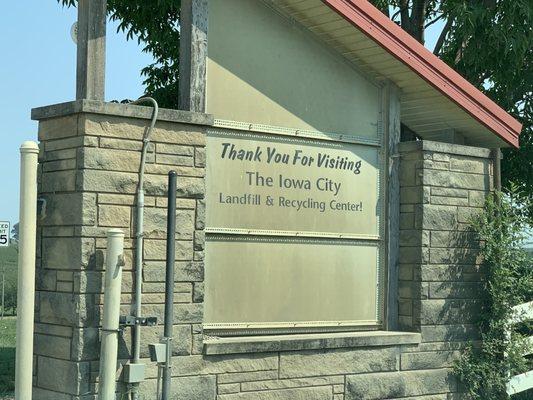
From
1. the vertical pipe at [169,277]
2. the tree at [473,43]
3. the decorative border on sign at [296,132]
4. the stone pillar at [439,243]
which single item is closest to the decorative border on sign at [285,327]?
the stone pillar at [439,243]

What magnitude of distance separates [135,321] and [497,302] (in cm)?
426

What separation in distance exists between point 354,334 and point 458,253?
1.55 m

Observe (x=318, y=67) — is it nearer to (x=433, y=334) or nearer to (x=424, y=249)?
(x=424, y=249)

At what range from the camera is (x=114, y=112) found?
6.99 m

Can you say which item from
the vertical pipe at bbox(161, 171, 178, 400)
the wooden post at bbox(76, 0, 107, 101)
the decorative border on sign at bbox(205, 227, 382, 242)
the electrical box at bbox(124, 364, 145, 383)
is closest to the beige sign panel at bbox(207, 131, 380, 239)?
the decorative border on sign at bbox(205, 227, 382, 242)

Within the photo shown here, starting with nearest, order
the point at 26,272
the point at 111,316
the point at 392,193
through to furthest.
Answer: the point at 26,272 < the point at 111,316 < the point at 392,193

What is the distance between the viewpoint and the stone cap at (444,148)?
29.9 feet

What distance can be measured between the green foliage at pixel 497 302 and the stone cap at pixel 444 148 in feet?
1.64

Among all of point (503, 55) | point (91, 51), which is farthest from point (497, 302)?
point (503, 55)

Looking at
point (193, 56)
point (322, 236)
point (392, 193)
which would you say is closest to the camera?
point (193, 56)

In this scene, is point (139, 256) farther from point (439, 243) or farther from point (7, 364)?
point (7, 364)

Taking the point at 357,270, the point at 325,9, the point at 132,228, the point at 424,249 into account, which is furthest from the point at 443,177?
the point at 132,228

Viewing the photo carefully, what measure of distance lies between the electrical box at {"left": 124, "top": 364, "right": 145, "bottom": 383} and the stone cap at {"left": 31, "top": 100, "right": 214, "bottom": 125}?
6.34 ft

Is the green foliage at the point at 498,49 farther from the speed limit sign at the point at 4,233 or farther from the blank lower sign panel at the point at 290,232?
the speed limit sign at the point at 4,233
